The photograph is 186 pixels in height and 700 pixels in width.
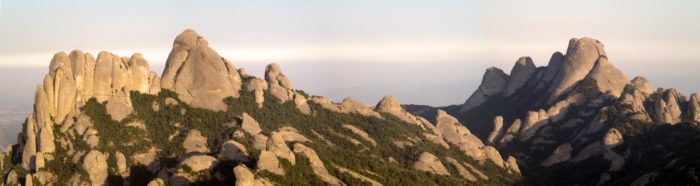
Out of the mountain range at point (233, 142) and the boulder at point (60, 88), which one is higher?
the boulder at point (60, 88)

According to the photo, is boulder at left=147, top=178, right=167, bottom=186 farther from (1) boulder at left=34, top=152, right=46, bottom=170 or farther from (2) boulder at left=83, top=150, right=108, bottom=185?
(1) boulder at left=34, top=152, right=46, bottom=170

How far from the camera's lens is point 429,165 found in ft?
553

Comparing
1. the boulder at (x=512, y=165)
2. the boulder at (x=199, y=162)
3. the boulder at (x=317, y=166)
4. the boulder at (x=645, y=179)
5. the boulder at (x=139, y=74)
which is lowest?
the boulder at (x=512, y=165)

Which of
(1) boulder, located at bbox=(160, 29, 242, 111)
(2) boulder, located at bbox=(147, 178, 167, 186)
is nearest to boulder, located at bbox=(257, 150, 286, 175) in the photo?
(2) boulder, located at bbox=(147, 178, 167, 186)

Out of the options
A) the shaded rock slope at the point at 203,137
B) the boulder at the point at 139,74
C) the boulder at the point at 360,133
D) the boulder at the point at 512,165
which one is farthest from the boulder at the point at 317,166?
the boulder at the point at 512,165

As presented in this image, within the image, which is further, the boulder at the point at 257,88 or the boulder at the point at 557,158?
the boulder at the point at 557,158

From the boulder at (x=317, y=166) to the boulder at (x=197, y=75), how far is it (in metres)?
44.2

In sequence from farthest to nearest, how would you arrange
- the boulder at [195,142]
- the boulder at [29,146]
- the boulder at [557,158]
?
the boulder at [557,158] → the boulder at [195,142] → the boulder at [29,146]

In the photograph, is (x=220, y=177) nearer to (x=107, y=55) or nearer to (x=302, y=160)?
(x=302, y=160)

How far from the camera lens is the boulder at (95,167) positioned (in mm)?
135750

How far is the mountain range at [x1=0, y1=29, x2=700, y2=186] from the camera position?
13338 cm

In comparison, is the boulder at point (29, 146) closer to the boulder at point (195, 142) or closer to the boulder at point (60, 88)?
the boulder at point (60, 88)

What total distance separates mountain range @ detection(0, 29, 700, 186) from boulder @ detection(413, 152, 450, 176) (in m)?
0.33

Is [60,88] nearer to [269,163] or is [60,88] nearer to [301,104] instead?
[269,163]
